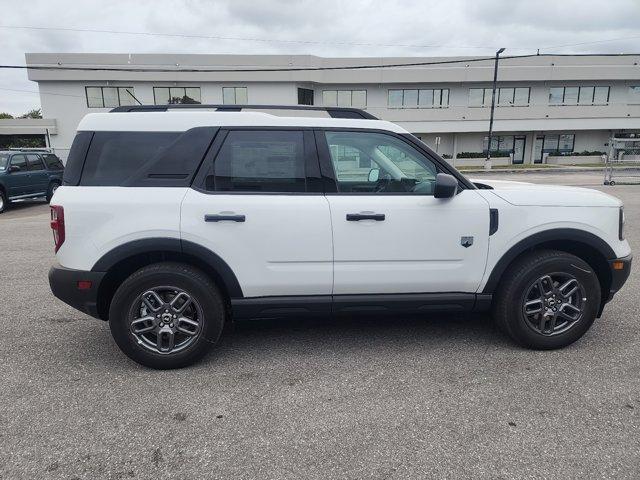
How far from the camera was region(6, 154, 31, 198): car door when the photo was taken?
43.6ft

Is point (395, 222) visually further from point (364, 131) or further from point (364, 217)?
point (364, 131)

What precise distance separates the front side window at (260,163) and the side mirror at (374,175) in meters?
0.53

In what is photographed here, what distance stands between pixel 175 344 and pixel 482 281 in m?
2.47

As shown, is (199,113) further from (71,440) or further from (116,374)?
(71,440)

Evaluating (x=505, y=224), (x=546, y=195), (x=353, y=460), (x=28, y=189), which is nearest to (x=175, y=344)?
(x=353, y=460)

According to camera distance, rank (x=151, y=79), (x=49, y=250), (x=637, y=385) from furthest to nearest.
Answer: (x=151, y=79), (x=49, y=250), (x=637, y=385)

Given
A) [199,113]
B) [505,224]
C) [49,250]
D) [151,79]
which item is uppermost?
[151,79]

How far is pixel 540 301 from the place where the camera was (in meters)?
3.62

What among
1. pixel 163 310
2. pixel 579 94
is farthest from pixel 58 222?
pixel 579 94

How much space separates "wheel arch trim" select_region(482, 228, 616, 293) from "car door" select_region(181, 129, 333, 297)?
52.2 inches

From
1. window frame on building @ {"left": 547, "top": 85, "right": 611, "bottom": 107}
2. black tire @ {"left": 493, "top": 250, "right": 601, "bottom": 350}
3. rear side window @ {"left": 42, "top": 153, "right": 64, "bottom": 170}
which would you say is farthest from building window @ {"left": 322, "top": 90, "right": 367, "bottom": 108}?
black tire @ {"left": 493, "top": 250, "right": 601, "bottom": 350}

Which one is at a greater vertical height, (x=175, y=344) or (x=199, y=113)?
(x=199, y=113)

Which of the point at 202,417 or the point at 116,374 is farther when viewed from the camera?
the point at 116,374

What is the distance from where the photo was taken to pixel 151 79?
118 ft
